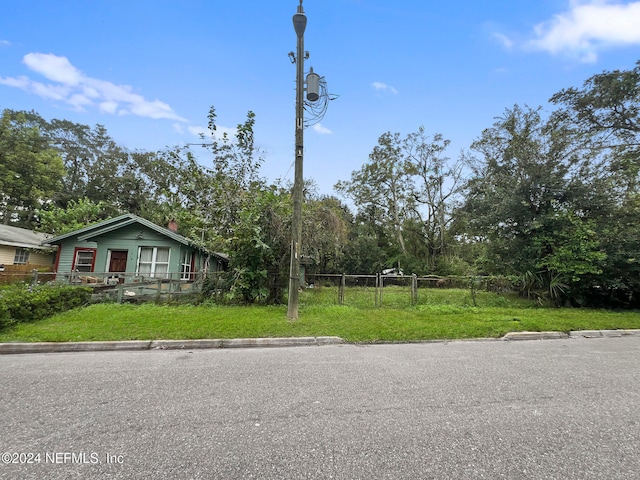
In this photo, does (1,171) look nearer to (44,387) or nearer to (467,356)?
(44,387)

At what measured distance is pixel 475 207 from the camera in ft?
40.5

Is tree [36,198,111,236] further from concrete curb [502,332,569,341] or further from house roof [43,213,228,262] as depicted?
concrete curb [502,332,569,341]

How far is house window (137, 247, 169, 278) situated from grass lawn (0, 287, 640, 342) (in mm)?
5807

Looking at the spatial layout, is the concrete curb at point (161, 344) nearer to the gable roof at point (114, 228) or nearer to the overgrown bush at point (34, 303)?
the overgrown bush at point (34, 303)

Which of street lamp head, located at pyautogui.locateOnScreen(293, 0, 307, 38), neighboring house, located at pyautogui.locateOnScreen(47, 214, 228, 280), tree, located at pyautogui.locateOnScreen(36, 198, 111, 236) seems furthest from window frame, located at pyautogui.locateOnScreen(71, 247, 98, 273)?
street lamp head, located at pyautogui.locateOnScreen(293, 0, 307, 38)

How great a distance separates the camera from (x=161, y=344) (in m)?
5.43

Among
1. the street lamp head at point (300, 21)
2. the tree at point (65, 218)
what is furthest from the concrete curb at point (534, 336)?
the tree at point (65, 218)

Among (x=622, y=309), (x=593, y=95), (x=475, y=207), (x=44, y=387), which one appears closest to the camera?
(x=44, y=387)

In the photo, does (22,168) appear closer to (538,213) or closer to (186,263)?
(186,263)

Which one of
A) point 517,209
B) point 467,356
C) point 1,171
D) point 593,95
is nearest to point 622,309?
point 517,209

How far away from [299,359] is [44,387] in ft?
10.3

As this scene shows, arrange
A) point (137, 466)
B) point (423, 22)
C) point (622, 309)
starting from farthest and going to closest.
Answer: point (622, 309) < point (423, 22) < point (137, 466)

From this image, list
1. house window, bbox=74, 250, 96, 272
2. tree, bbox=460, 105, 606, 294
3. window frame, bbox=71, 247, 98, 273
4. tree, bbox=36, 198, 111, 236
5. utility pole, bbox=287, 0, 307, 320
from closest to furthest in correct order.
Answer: utility pole, bbox=287, 0, 307, 320 → tree, bbox=460, 105, 606, 294 → window frame, bbox=71, 247, 98, 273 → house window, bbox=74, 250, 96, 272 → tree, bbox=36, 198, 111, 236

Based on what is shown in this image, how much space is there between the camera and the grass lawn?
5895mm
